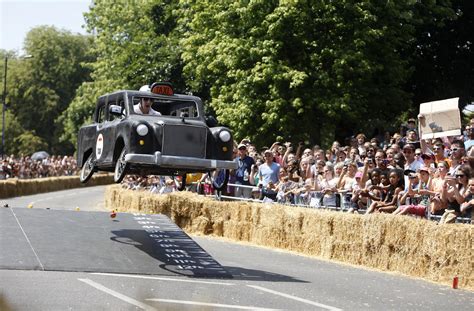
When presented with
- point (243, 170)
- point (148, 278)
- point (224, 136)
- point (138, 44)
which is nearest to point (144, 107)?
point (224, 136)

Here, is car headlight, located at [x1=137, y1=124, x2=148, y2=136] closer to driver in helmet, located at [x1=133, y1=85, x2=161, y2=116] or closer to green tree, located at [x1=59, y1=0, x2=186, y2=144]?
driver in helmet, located at [x1=133, y1=85, x2=161, y2=116]

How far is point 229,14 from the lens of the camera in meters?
42.1

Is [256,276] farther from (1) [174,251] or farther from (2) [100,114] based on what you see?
(2) [100,114]

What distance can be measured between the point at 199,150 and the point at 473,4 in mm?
26636

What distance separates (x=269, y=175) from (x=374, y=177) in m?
5.58

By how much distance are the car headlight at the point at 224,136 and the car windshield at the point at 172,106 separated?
1.10 meters

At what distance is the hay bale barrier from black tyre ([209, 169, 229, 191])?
277 centimetres

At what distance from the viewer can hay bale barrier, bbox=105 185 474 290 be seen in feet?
58.1

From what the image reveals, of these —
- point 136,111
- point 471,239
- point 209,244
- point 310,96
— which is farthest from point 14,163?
point 471,239

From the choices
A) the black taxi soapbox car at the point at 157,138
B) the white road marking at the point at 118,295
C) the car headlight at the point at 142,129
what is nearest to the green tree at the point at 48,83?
the black taxi soapbox car at the point at 157,138

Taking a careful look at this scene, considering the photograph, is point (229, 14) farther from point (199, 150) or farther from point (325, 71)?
point (199, 150)

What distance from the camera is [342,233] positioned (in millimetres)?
21766

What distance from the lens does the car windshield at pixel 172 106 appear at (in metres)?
20.4

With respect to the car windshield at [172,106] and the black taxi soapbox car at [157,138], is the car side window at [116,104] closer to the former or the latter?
the black taxi soapbox car at [157,138]
